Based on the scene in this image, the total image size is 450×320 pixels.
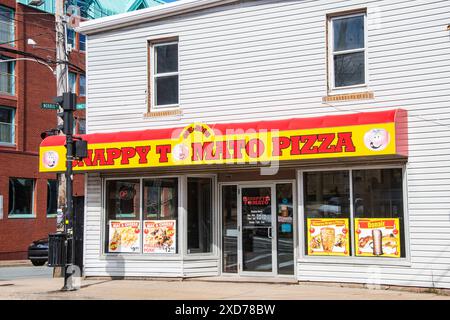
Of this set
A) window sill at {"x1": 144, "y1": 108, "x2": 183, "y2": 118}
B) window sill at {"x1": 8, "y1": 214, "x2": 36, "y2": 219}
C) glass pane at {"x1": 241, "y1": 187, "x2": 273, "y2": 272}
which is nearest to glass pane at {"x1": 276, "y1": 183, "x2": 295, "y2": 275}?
glass pane at {"x1": 241, "y1": 187, "x2": 273, "y2": 272}

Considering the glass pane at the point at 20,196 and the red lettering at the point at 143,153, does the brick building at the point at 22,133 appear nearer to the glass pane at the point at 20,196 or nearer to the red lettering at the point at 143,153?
the glass pane at the point at 20,196

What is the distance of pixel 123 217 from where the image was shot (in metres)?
15.6

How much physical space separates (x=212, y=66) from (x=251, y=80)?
115cm

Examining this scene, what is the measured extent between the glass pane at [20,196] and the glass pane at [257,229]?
20.9m

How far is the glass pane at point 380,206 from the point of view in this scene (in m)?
12.4

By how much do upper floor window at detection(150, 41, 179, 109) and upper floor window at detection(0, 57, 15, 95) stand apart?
19.6 metres

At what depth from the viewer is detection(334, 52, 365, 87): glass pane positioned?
1330cm

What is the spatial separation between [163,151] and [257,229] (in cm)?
Answer: 289

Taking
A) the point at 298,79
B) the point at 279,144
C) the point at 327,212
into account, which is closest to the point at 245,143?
the point at 279,144

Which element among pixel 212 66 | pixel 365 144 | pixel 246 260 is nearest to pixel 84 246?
pixel 246 260

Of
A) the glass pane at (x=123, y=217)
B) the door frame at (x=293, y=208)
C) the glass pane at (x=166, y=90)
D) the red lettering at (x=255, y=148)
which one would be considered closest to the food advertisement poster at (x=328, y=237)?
the door frame at (x=293, y=208)

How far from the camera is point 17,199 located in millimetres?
32625

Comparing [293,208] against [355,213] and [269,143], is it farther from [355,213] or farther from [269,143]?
[269,143]
